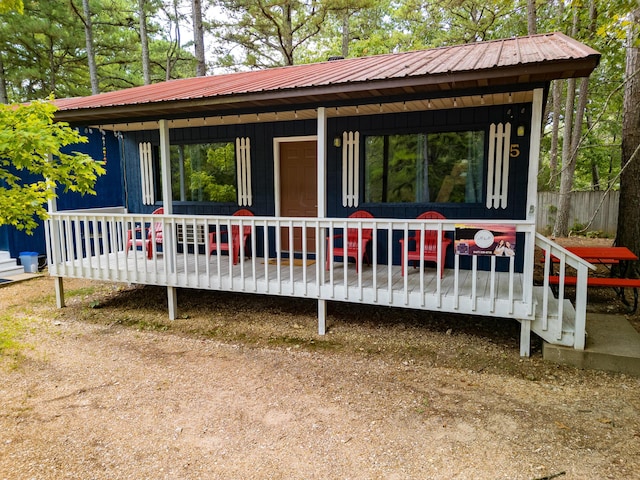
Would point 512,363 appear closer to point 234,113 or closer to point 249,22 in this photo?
point 234,113

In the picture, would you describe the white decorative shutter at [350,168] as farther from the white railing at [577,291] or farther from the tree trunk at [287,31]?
the tree trunk at [287,31]

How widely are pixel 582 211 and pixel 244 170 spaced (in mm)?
11660

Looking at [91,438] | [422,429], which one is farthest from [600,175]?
[91,438]

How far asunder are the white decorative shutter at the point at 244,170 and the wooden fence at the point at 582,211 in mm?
10001

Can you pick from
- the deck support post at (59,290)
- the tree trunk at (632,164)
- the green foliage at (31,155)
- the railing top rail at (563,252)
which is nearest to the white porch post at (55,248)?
the deck support post at (59,290)

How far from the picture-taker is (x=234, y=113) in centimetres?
505

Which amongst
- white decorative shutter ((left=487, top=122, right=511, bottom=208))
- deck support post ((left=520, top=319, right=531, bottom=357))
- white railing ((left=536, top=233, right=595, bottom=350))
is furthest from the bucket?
white railing ((left=536, top=233, right=595, bottom=350))

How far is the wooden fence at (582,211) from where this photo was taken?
Result: 12.8 m

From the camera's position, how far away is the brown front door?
21.2ft

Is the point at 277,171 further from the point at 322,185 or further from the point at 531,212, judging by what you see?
the point at 531,212

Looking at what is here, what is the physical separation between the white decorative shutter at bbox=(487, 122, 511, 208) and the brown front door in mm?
2487

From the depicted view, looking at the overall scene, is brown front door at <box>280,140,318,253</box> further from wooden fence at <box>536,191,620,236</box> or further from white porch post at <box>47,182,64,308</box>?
wooden fence at <box>536,191,620,236</box>

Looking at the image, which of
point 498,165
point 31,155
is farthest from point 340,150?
point 31,155

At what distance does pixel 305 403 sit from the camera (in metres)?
3.21
